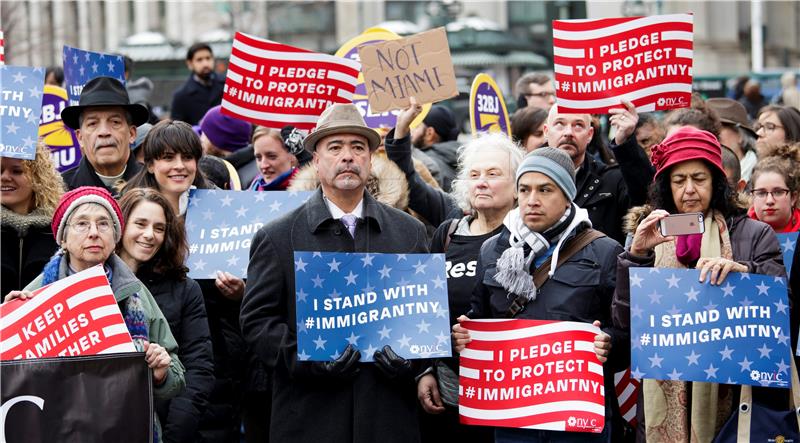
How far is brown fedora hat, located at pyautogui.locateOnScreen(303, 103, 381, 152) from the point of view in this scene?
252 inches

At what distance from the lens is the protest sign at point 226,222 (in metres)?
7.67

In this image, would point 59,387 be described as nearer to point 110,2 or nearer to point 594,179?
point 594,179

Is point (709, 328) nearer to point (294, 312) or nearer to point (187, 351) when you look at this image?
point (294, 312)

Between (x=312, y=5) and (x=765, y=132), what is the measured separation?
158ft

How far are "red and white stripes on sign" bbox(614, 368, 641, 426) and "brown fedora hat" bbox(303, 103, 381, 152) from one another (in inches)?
71.6

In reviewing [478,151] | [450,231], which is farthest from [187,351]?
[478,151]

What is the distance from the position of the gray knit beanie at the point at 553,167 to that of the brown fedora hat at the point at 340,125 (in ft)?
2.39

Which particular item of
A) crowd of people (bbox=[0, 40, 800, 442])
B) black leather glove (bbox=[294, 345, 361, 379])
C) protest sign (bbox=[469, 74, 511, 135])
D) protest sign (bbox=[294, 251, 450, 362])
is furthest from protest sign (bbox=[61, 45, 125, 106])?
black leather glove (bbox=[294, 345, 361, 379])

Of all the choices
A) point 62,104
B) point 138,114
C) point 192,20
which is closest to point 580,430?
point 138,114

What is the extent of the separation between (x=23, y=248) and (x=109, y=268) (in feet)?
3.80

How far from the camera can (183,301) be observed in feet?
22.2

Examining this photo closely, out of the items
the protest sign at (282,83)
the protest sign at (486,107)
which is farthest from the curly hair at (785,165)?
the protest sign at (282,83)

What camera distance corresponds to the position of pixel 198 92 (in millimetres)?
13836

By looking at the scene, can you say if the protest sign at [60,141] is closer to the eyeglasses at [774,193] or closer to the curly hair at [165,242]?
the curly hair at [165,242]
